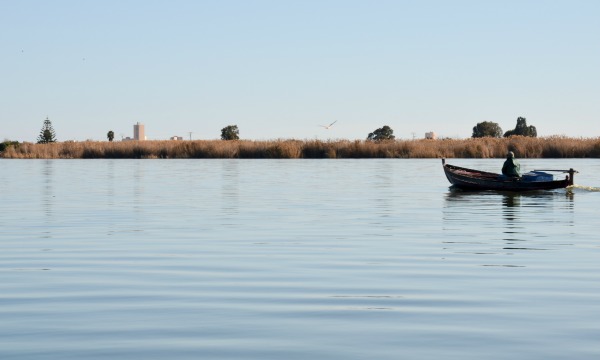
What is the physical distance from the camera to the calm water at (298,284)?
24.4 feet

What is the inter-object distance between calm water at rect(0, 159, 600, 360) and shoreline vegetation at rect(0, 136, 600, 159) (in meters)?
48.2

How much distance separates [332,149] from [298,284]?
206ft

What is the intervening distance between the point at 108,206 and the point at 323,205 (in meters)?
5.23

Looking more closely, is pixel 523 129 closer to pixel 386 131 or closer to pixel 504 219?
pixel 386 131

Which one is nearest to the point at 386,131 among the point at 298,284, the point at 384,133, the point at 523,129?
the point at 384,133

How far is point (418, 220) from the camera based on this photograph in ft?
65.5

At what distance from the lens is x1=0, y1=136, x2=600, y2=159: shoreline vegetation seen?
2766 inches

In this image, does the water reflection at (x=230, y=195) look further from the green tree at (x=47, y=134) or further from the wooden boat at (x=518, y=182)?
the green tree at (x=47, y=134)

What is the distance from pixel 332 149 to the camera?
240 feet

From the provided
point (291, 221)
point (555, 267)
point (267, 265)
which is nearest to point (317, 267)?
point (267, 265)

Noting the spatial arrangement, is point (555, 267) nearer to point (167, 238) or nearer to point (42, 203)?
point (167, 238)

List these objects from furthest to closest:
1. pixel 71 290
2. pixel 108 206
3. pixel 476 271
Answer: pixel 108 206
pixel 476 271
pixel 71 290

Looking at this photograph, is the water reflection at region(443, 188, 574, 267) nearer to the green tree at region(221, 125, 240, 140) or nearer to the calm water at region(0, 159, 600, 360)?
the calm water at region(0, 159, 600, 360)

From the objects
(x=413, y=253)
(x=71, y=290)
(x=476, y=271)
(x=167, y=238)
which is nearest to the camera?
(x=71, y=290)
